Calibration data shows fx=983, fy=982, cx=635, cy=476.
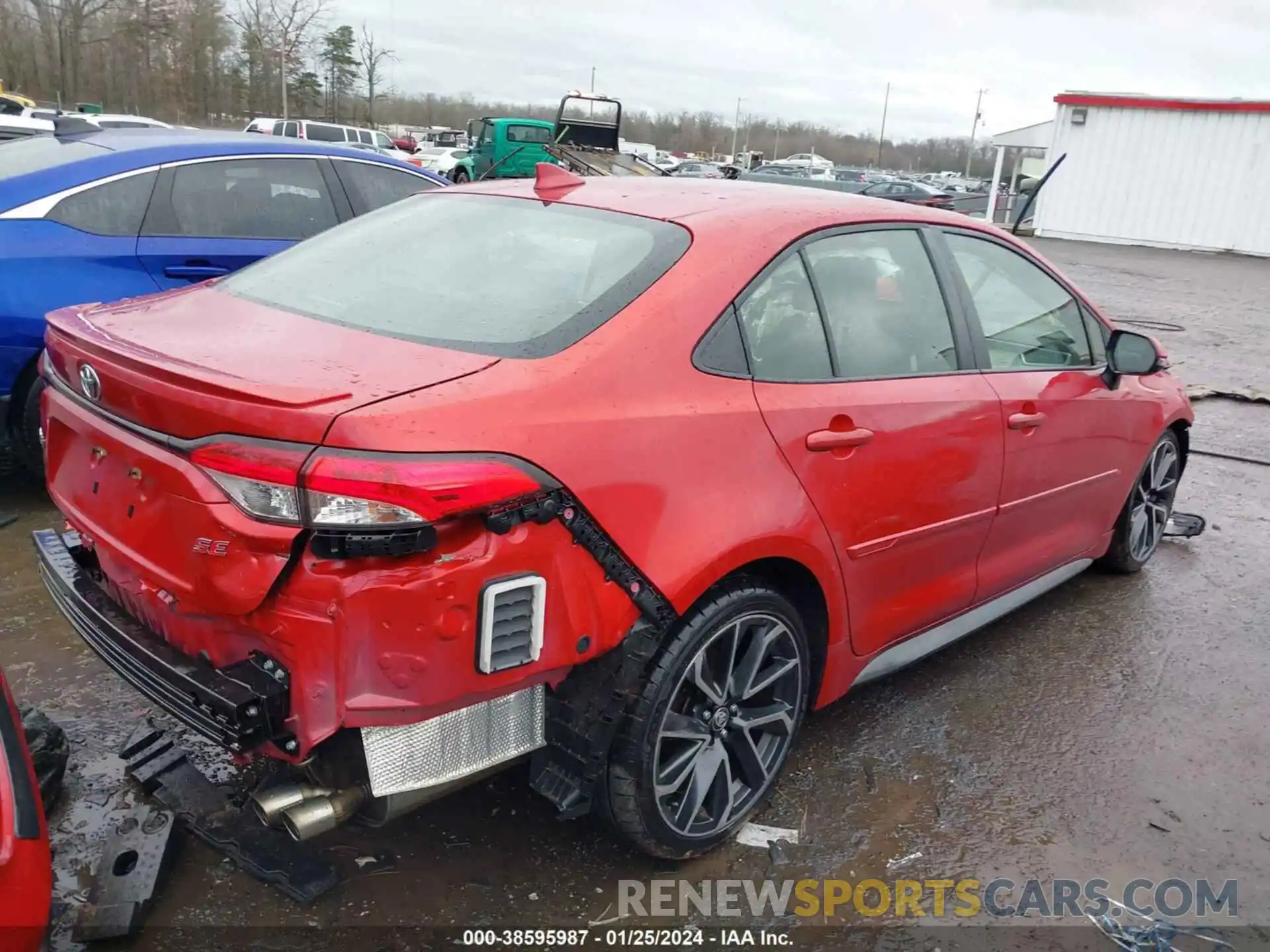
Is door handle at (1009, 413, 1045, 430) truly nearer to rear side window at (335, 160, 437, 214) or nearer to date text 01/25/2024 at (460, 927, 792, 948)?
date text 01/25/2024 at (460, 927, 792, 948)

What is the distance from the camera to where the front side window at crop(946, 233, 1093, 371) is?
3391 millimetres

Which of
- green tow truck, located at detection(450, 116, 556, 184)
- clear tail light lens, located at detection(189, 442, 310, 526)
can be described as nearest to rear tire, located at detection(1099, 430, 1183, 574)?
clear tail light lens, located at detection(189, 442, 310, 526)

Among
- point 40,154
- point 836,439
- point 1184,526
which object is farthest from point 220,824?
point 1184,526

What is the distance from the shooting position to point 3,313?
416 cm

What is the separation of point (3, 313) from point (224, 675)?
9.98ft

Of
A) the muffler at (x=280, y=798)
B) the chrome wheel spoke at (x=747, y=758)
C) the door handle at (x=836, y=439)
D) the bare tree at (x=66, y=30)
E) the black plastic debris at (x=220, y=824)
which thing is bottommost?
the black plastic debris at (x=220, y=824)

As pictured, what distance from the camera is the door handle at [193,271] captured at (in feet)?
15.5

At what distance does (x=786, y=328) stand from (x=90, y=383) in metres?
1.74

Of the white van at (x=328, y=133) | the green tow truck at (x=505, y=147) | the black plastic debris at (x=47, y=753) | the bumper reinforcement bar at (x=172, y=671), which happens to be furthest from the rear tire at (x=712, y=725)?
the white van at (x=328, y=133)

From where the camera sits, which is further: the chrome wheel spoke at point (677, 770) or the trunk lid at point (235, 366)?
the chrome wheel spoke at point (677, 770)

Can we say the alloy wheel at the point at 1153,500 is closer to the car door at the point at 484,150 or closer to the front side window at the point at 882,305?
the front side window at the point at 882,305

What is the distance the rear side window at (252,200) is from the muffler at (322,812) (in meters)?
3.60

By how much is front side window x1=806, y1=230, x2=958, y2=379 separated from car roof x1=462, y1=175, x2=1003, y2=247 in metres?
0.08

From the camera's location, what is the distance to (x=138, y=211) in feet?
15.3
